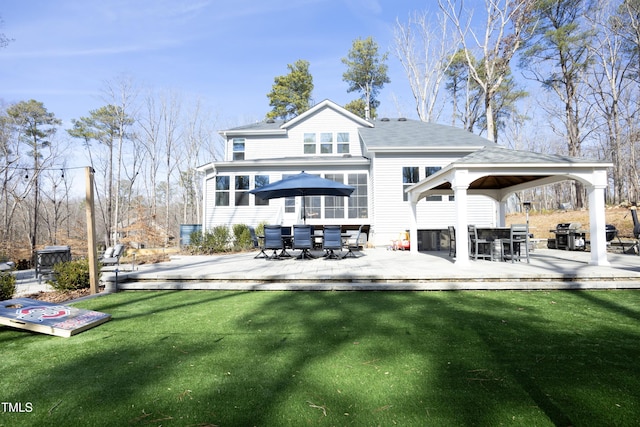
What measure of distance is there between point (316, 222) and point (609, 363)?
1280 cm

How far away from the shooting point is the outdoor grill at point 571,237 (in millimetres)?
10844

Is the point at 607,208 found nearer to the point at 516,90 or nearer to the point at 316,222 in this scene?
the point at 516,90

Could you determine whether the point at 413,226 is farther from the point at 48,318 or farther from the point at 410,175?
the point at 48,318

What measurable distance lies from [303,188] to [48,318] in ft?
20.7

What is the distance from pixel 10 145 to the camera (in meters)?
21.1

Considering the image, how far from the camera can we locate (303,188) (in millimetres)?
8969

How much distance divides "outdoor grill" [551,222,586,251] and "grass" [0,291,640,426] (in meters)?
7.62

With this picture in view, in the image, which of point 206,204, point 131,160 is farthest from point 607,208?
point 131,160

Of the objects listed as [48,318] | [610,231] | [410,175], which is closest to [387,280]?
[48,318]

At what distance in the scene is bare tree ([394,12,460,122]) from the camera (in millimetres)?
22906

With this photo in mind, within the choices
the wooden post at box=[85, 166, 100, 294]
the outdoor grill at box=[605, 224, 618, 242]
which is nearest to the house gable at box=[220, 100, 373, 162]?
the outdoor grill at box=[605, 224, 618, 242]

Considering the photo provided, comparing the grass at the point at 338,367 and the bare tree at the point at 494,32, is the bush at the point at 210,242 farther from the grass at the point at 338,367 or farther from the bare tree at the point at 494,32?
the bare tree at the point at 494,32

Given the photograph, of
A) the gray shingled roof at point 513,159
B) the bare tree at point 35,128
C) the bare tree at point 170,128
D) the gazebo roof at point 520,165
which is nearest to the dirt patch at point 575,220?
the gazebo roof at point 520,165

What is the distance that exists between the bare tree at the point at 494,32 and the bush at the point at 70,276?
20.0 metres
